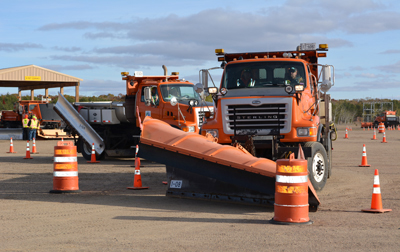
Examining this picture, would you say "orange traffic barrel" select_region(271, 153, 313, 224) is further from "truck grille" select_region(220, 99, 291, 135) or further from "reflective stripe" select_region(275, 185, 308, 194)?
"truck grille" select_region(220, 99, 291, 135)

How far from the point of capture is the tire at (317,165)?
10625 mm

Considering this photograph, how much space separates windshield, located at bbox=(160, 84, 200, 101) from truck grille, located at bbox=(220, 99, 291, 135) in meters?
6.94

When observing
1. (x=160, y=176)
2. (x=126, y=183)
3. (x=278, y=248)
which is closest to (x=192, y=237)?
(x=278, y=248)

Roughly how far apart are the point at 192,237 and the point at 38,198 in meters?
4.79

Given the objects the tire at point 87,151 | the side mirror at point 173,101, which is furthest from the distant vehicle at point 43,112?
the side mirror at point 173,101

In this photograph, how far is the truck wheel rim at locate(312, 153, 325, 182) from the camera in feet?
35.7

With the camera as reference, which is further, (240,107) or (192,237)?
(240,107)

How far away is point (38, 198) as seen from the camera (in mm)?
10445

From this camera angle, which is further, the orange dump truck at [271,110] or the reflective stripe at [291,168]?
the orange dump truck at [271,110]

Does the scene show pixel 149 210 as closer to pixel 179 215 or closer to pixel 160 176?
pixel 179 215

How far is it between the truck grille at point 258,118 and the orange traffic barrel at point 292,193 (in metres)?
3.47

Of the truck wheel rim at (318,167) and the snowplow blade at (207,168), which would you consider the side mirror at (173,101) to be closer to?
the snowplow blade at (207,168)

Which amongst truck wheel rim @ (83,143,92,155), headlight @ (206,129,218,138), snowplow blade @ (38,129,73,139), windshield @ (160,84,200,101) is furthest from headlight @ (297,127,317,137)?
snowplow blade @ (38,129,73,139)

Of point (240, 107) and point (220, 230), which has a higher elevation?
point (240, 107)
